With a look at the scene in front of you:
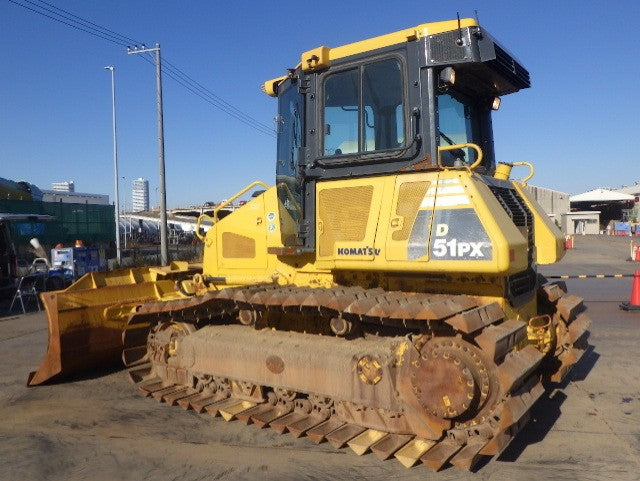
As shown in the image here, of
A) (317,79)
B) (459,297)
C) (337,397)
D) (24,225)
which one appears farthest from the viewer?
(24,225)

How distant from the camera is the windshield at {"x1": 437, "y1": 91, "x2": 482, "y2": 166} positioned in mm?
4703

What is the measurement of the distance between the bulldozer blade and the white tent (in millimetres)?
64912

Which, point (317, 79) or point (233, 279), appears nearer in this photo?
point (317, 79)

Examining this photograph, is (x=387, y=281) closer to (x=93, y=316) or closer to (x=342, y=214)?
(x=342, y=214)

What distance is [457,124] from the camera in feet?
16.5

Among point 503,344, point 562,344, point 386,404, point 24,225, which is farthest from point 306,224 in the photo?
point 24,225

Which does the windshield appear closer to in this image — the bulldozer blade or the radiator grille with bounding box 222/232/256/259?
the radiator grille with bounding box 222/232/256/259

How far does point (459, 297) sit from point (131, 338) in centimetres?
425

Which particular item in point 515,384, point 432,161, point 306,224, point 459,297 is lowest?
point 515,384

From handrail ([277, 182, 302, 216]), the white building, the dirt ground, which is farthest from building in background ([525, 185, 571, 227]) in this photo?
handrail ([277, 182, 302, 216])

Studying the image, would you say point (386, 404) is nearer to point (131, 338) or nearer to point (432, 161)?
point (432, 161)

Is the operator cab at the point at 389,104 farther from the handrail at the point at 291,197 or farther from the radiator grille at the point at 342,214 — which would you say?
the radiator grille at the point at 342,214

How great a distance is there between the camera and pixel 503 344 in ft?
12.8

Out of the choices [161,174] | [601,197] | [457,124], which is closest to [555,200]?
[601,197]
